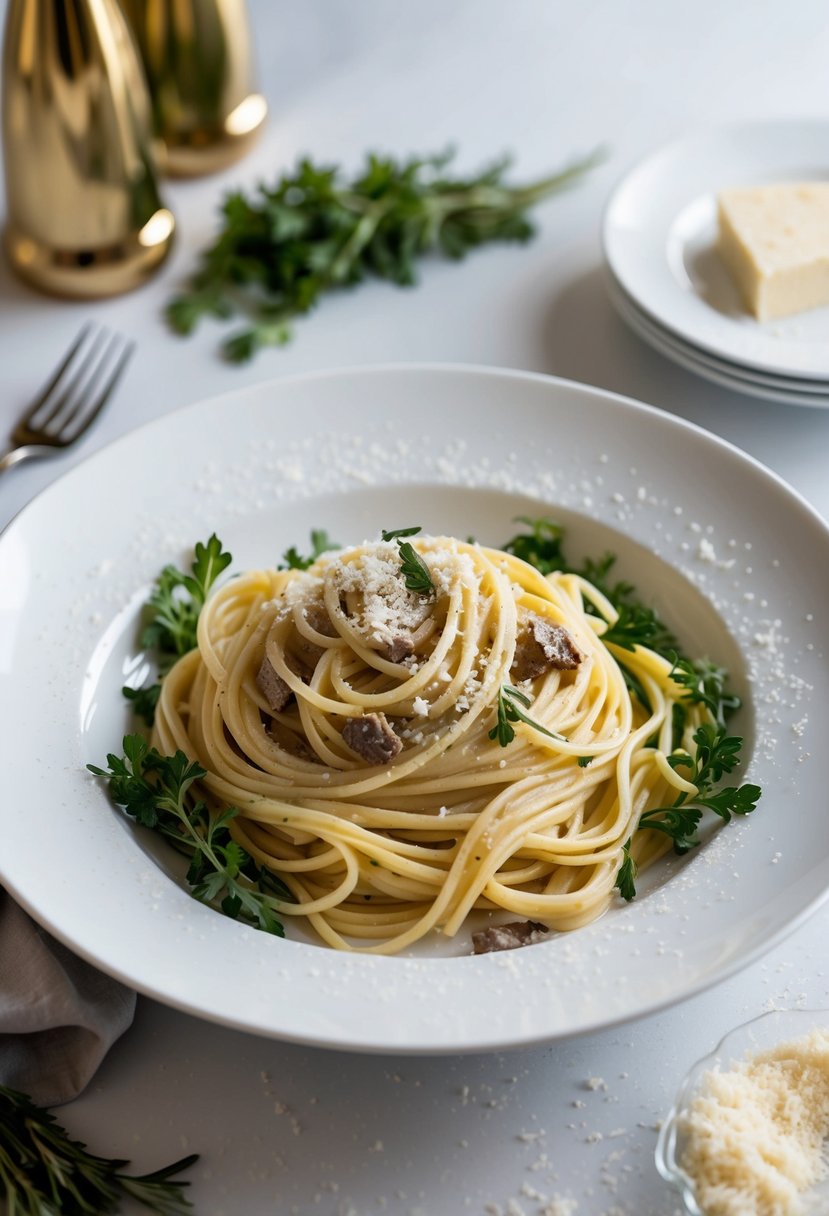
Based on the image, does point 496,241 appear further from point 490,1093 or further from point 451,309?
point 490,1093

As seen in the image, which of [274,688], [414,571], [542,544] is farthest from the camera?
[542,544]

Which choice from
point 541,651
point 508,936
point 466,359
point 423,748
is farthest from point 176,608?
point 466,359

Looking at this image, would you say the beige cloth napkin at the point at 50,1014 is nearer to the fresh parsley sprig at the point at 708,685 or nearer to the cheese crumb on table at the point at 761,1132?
the cheese crumb on table at the point at 761,1132

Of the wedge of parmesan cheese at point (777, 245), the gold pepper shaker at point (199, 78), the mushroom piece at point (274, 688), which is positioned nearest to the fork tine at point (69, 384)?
the gold pepper shaker at point (199, 78)

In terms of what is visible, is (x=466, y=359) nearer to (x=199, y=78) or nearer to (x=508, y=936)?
(x=199, y=78)

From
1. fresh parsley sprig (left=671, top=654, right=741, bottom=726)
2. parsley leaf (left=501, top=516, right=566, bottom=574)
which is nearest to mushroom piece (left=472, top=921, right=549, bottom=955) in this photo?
fresh parsley sprig (left=671, top=654, right=741, bottom=726)
